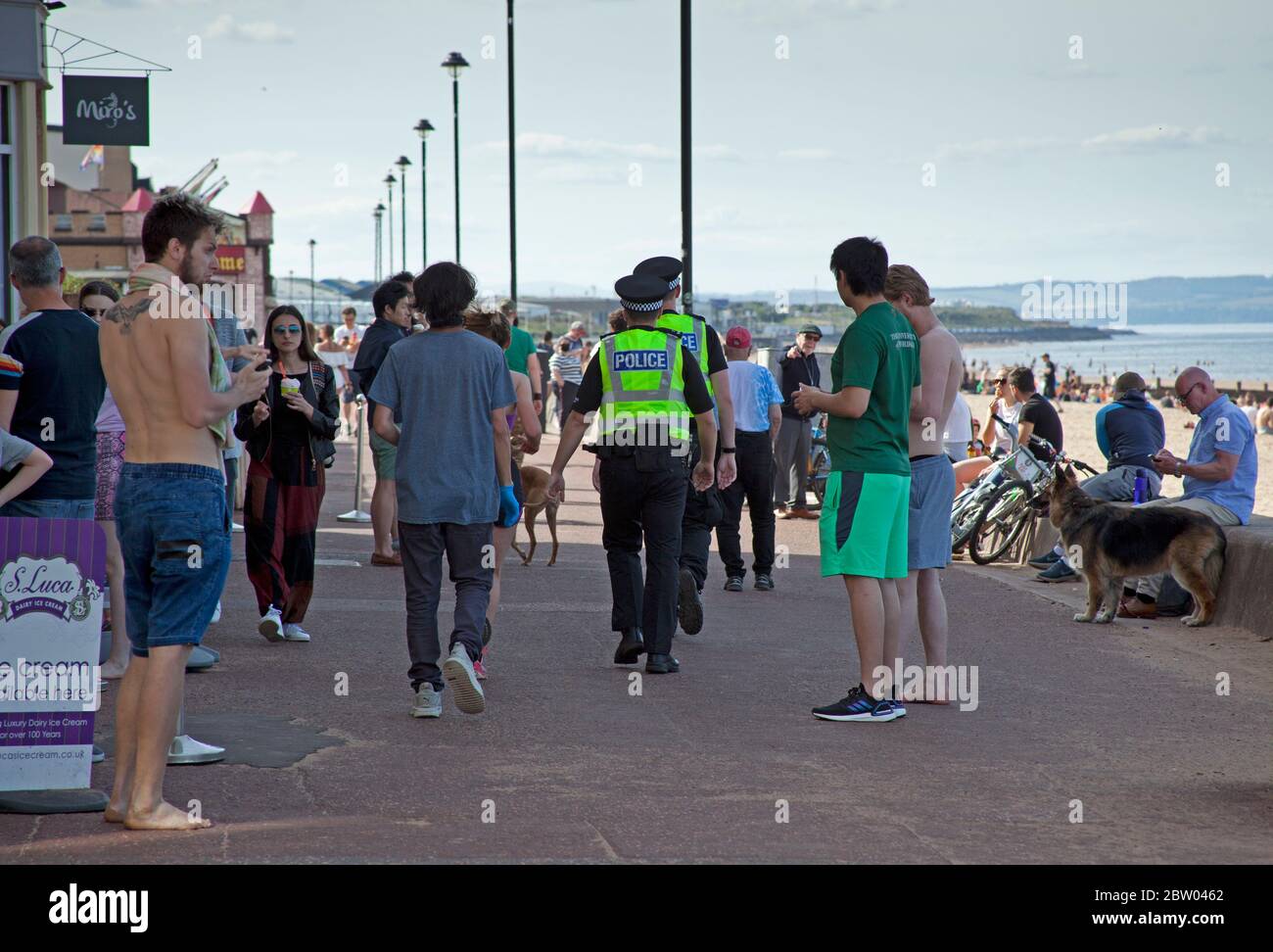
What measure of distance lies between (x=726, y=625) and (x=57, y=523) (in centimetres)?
550

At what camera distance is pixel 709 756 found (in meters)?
6.68

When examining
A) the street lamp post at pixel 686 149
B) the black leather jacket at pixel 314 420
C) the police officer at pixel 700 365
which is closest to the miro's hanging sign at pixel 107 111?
the street lamp post at pixel 686 149

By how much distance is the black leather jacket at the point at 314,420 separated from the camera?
9070mm

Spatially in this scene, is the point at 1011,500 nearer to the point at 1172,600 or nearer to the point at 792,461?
the point at 1172,600

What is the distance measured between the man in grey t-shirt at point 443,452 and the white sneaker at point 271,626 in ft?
6.40

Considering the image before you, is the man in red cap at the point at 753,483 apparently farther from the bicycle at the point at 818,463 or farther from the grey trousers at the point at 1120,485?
the bicycle at the point at 818,463

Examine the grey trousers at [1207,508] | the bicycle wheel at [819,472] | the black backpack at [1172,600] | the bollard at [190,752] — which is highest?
the grey trousers at [1207,508]

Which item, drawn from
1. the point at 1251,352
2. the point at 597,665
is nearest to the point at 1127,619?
the point at 597,665

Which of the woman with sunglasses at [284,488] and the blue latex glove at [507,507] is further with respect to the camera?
the woman with sunglasses at [284,488]

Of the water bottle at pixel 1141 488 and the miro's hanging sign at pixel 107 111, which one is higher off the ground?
the miro's hanging sign at pixel 107 111

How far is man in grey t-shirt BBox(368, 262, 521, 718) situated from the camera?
719 cm

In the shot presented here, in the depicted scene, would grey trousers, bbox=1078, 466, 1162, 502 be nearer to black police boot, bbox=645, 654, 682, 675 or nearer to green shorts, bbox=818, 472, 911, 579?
black police boot, bbox=645, 654, 682, 675
